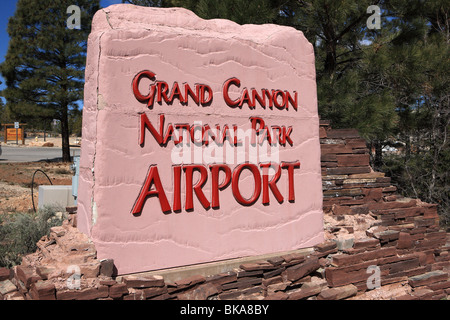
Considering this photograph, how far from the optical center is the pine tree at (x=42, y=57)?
17.3m

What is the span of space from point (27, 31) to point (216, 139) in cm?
1732

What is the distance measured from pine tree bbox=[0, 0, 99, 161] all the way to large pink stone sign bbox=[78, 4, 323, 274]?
15.3 metres

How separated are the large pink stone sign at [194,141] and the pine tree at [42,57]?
15.3 metres

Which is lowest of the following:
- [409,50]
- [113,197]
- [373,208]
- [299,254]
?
[299,254]

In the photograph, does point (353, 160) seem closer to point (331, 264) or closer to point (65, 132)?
point (331, 264)

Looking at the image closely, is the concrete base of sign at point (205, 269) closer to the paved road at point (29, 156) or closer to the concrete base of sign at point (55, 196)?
the concrete base of sign at point (55, 196)

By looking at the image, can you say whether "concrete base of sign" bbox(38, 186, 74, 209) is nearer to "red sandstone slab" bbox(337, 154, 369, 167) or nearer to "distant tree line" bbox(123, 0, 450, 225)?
"distant tree line" bbox(123, 0, 450, 225)

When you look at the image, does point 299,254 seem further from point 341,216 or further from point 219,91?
point 219,91

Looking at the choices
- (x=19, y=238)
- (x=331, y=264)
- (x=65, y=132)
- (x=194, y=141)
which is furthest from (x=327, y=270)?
(x=65, y=132)

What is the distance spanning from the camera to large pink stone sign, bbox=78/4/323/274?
3305mm

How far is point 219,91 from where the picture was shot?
12.6ft

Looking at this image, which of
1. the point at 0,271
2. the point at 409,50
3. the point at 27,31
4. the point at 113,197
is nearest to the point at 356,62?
the point at 409,50

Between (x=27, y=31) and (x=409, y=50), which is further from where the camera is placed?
(x=27, y=31)

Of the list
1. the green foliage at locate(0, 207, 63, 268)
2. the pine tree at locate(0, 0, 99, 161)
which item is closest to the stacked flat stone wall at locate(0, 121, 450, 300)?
the green foliage at locate(0, 207, 63, 268)
